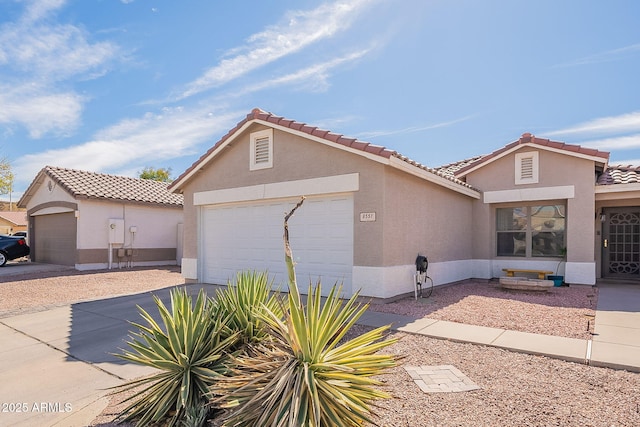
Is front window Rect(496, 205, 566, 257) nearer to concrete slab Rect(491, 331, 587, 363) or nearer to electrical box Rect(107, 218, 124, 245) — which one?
concrete slab Rect(491, 331, 587, 363)

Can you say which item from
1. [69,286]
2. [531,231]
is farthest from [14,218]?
[531,231]

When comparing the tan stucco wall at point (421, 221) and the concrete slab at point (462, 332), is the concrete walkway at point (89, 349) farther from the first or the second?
the tan stucco wall at point (421, 221)

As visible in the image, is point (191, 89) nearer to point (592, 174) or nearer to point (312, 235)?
point (312, 235)

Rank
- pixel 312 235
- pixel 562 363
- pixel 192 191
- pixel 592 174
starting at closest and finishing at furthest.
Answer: pixel 562 363 → pixel 312 235 → pixel 592 174 → pixel 192 191

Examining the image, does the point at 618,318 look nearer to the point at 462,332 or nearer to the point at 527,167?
the point at 462,332

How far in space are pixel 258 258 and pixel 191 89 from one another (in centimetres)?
700

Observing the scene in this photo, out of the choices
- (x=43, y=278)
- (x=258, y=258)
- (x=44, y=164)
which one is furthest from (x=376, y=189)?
(x=44, y=164)

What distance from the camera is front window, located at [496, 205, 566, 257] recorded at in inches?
526

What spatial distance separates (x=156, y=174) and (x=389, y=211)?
47.9 meters

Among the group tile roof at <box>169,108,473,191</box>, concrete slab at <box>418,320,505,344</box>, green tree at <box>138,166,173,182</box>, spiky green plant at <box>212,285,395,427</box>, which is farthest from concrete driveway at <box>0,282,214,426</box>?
green tree at <box>138,166,173,182</box>

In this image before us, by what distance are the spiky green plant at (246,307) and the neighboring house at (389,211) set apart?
4.94 meters

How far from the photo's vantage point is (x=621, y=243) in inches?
555

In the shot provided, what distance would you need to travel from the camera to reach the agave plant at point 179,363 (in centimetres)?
377

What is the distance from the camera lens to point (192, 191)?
44.0 ft
